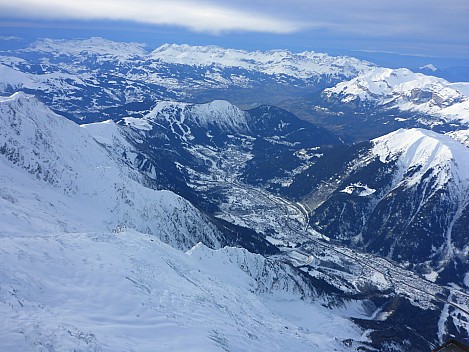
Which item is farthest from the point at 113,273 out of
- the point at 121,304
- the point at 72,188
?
the point at 72,188

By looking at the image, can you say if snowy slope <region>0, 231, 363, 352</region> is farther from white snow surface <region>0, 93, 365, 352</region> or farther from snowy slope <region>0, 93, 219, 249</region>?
snowy slope <region>0, 93, 219, 249</region>

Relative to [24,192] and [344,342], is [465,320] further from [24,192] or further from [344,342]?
[24,192]

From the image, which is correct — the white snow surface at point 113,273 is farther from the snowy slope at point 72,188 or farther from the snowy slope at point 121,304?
the snowy slope at point 72,188

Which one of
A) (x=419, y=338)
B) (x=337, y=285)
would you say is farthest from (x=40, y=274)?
(x=337, y=285)

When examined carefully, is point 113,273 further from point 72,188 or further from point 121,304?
point 72,188

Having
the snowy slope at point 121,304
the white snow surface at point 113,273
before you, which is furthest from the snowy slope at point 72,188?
the snowy slope at point 121,304

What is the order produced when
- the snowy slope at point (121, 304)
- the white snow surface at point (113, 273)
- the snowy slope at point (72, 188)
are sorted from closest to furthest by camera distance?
1. the snowy slope at point (121, 304)
2. the white snow surface at point (113, 273)
3. the snowy slope at point (72, 188)

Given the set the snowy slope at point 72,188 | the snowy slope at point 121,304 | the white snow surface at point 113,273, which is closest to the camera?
the snowy slope at point 121,304

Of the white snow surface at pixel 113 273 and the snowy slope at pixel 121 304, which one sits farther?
the white snow surface at pixel 113 273

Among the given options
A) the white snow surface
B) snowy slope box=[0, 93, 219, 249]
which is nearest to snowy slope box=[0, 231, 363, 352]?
the white snow surface
